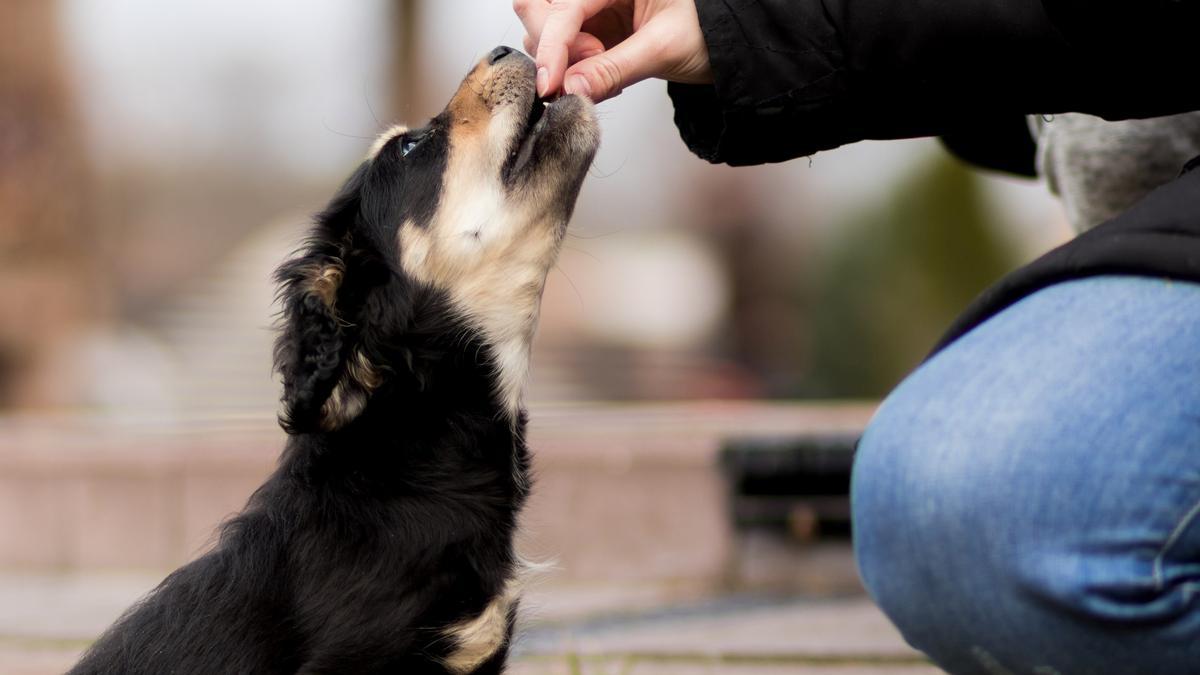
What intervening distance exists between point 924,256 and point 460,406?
5.67 meters

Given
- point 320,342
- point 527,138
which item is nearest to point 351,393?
point 320,342

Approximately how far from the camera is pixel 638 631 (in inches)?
174

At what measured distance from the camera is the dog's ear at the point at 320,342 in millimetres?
2492

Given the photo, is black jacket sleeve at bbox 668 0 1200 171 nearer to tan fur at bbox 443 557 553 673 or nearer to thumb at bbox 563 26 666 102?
Answer: thumb at bbox 563 26 666 102

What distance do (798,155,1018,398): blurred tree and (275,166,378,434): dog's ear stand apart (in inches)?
217

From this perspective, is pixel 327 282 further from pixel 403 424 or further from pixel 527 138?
pixel 527 138

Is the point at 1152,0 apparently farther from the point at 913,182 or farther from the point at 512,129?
the point at 913,182

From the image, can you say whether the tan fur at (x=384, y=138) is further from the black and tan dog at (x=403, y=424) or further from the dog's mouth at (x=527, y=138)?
the dog's mouth at (x=527, y=138)

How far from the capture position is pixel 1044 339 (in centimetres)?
176

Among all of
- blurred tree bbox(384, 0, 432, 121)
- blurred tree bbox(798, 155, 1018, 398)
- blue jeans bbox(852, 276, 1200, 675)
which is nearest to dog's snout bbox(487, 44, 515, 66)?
blue jeans bbox(852, 276, 1200, 675)

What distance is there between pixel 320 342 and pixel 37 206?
7.02m

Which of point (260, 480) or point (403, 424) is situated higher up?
point (403, 424)

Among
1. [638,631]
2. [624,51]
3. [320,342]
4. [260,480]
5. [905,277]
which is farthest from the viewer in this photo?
[905,277]

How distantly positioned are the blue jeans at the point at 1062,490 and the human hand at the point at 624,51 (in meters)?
0.75
